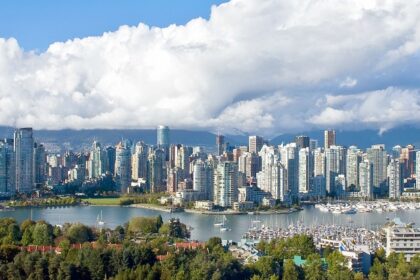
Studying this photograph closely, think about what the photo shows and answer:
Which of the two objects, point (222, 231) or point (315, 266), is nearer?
point (315, 266)

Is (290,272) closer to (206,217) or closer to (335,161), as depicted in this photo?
(206,217)

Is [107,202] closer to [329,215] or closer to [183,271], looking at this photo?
[329,215]

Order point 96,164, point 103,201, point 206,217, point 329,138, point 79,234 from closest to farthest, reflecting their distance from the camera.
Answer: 1. point 79,234
2. point 206,217
3. point 103,201
4. point 96,164
5. point 329,138

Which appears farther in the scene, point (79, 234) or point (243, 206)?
point (243, 206)

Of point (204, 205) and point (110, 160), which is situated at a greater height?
point (110, 160)

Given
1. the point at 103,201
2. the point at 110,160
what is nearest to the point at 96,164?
the point at 110,160

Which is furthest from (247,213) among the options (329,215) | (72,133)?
(72,133)
